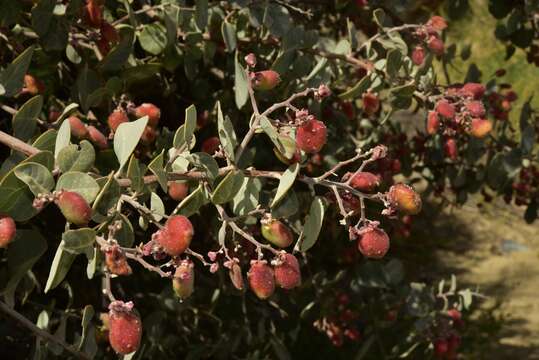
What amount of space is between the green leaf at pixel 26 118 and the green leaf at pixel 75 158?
27 centimetres

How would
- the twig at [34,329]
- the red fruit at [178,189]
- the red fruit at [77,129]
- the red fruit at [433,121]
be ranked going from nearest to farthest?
1. the red fruit at [178,189]
2. the twig at [34,329]
3. the red fruit at [77,129]
4. the red fruit at [433,121]

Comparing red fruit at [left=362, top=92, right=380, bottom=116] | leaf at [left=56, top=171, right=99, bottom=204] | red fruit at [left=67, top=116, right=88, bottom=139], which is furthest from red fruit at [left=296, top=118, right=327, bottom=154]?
red fruit at [left=362, top=92, right=380, bottom=116]

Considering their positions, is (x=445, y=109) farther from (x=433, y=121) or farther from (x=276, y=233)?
(x=276, y=233)

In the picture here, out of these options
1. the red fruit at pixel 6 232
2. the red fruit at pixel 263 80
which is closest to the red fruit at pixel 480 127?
the red fruit at pixel 263 80

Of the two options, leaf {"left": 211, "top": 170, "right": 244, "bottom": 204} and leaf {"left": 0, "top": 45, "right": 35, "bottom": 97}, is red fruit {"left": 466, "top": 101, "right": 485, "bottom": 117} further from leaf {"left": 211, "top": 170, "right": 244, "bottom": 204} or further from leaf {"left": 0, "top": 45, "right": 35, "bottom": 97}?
leaf {"left": 0, "top": 45, "right": 35, "bottom": 97}

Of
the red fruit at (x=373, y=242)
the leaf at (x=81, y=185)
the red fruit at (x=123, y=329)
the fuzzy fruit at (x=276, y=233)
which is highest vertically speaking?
the leaf at (x=81, y=185)

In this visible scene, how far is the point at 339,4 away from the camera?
229 centimetres

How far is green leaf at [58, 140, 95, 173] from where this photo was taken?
1.09 metres

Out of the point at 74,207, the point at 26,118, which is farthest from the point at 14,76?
the point at 74,207

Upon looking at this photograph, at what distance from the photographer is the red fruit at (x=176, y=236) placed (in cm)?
101

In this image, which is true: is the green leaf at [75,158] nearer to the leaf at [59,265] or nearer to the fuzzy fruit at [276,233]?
the leaf at [59,265]

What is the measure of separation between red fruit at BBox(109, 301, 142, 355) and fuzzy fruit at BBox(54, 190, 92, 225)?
12 centimetres

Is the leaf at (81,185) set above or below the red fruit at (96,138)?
above

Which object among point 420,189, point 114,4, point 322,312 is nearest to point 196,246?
point 322,312
